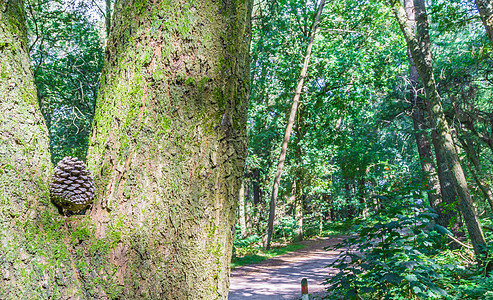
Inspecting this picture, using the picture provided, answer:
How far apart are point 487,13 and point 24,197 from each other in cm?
700

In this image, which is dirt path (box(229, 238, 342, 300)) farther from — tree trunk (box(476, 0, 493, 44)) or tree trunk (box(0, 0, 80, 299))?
tree trunk (box(0, 0, 80, 299))

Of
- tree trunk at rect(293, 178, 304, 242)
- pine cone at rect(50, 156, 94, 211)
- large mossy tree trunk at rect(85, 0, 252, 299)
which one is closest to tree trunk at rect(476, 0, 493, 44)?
large mossy tree trunk at rect(85, 0, 252, 299)

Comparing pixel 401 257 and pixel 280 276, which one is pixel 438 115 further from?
pixel 280 276

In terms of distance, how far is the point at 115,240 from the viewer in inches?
41.5

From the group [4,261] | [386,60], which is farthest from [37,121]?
[386,60]

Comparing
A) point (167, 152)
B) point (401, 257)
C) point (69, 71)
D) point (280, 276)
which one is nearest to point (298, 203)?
point (280, 276)

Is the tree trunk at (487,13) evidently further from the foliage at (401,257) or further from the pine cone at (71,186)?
the pine cone at (71,186)

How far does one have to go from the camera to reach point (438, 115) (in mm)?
6246

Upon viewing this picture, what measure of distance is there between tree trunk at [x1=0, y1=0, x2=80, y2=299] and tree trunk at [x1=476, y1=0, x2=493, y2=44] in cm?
659

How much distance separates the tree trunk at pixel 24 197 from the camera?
909 mm

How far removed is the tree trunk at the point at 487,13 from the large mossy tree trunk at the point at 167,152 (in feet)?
19.4

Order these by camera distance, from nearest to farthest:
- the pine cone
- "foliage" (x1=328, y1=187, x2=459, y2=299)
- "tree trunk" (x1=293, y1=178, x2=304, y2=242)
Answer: the pine cone, "foliage" (x1=328, y1=187, x2=459, y2=299), "tree trunk" (x1=293, y1=178, x2=304, y2=242)

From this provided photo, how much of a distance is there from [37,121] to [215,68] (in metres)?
0.61

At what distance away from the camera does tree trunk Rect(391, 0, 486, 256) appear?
213 inches
